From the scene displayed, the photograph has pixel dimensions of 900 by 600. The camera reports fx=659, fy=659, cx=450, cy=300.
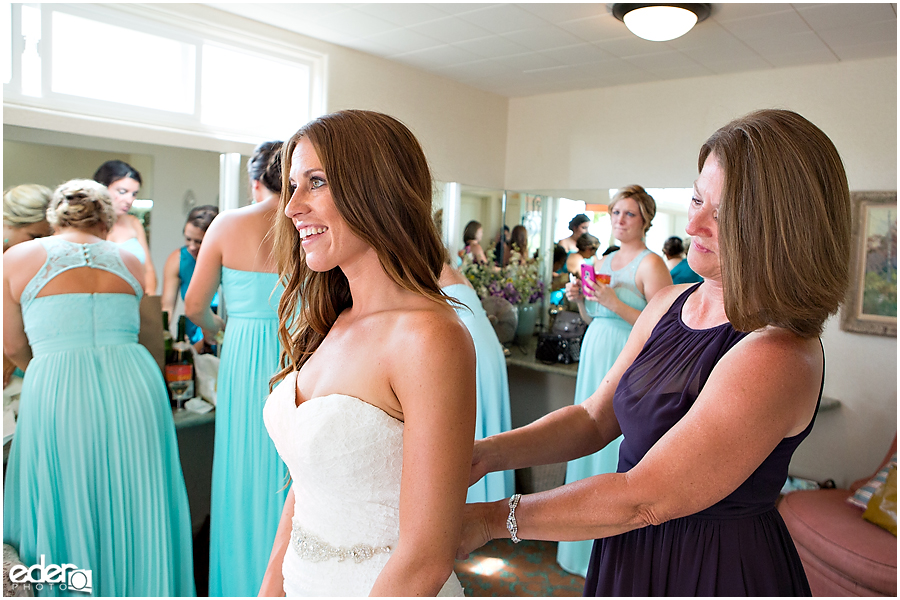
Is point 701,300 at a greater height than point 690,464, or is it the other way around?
point 701,300

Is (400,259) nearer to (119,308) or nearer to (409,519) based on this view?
(409,519)

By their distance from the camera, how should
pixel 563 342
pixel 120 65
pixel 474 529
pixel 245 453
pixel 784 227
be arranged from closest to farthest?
→ pixel 784 227 → pixel 474 529 → pixel 245 453 → pixel 120 65 → pixel 563 342

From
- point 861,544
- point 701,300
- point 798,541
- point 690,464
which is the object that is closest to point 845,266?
point 701,300

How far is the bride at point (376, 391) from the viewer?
3.40ft

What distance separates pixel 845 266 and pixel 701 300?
0.29m

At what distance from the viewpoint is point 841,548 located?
261 centimetres

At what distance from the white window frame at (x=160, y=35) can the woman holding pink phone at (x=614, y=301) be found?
5.98 ft

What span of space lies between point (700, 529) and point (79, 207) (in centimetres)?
229

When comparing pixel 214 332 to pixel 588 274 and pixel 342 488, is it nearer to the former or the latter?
pixel 588 274

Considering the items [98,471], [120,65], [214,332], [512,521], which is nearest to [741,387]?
[512,521]

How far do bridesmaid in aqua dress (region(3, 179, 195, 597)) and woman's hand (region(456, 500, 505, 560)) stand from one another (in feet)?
5.91

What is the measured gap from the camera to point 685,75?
4141mm

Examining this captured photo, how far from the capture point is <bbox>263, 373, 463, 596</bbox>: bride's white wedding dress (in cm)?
112

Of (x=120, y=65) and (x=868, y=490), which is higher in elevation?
(x=120, y=65)
